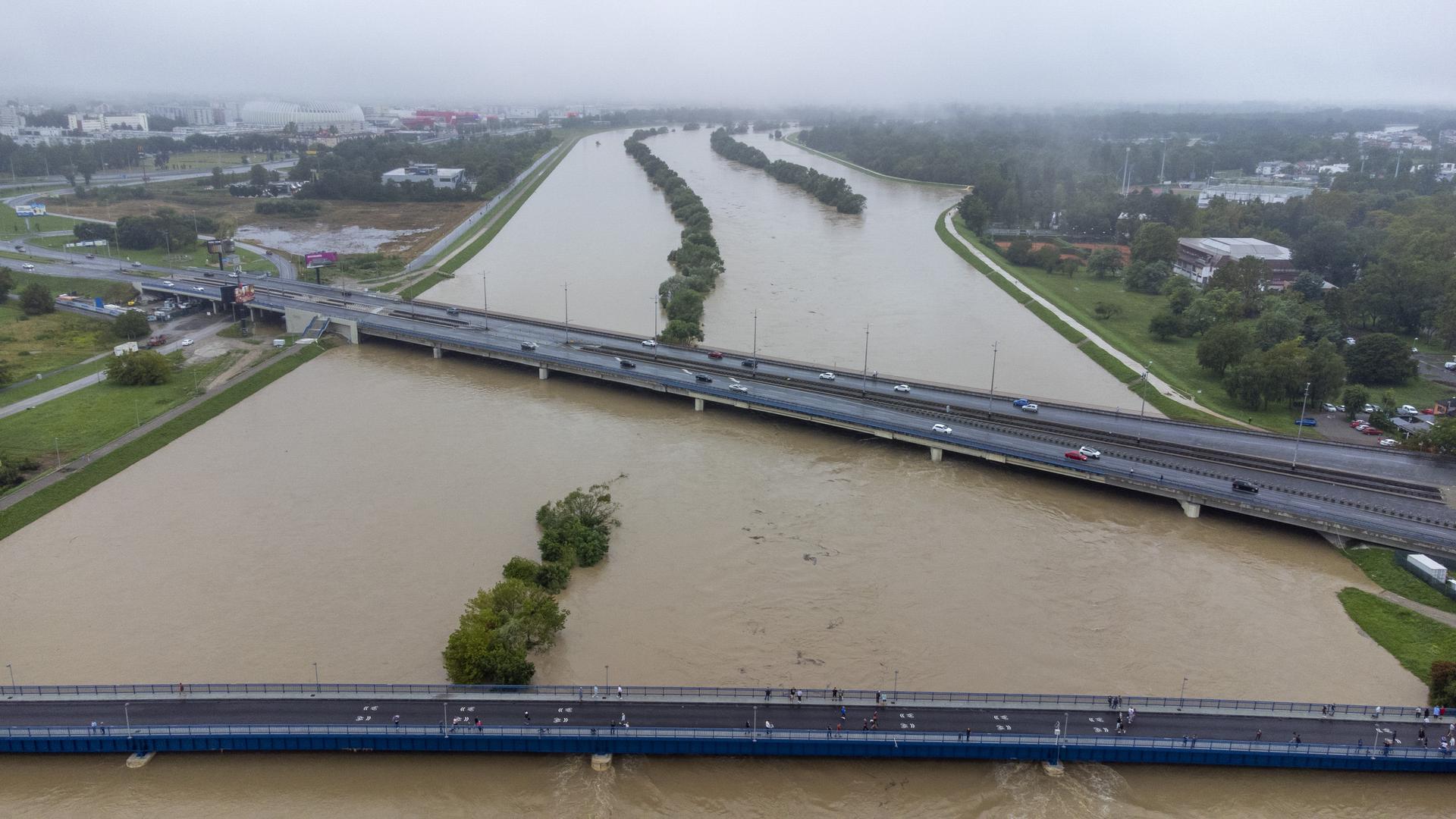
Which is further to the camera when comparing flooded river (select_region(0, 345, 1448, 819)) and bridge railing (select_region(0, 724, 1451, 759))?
bridge railing (select_region(0, 724, 1451, 759))

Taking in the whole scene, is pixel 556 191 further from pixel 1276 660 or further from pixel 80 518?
pixel 1276 660

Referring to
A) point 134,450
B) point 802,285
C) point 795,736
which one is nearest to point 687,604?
point 795,736

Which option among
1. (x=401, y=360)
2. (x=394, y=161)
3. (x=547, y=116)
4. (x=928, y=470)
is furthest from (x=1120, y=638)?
(x=547, y=116)

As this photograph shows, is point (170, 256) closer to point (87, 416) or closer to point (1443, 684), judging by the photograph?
point (87, 416)

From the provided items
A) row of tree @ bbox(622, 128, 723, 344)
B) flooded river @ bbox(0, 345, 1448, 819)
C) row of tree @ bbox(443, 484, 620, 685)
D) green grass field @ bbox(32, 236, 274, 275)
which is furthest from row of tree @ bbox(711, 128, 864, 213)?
row of tree @ bbox(443, 484, 620, 685)

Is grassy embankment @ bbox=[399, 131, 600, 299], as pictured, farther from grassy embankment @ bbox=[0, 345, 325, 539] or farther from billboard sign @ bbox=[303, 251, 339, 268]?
grassy embankment @ bbox=[0, 345, 325, 539]

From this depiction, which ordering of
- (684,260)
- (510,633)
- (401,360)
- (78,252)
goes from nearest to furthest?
(510,633), (401,360), (684,260), (78,252)

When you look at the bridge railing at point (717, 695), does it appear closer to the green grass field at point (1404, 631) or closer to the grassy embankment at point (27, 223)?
the green grass field at point (1404, 631)
